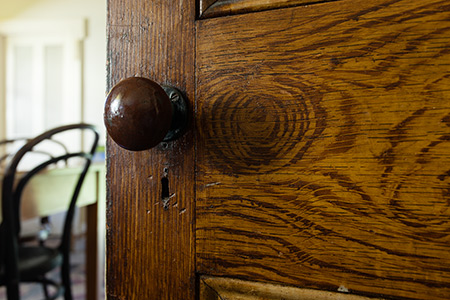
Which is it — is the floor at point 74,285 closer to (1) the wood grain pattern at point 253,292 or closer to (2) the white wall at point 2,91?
(2) the white wall at point 2,91

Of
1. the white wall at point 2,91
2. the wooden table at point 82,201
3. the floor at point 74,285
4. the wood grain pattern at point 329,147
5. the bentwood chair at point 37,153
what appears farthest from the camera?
the white wall at point 2,91

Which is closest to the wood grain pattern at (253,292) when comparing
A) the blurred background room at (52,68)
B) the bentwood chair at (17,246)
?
the bentwood chair at (17,246)

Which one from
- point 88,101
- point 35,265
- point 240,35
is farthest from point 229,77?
point 88,101

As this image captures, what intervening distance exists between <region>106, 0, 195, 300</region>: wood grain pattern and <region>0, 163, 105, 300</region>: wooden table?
0.97 metres

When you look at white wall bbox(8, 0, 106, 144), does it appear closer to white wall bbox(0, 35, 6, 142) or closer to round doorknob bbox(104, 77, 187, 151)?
white wall bbox(0, 35, 6, 142)

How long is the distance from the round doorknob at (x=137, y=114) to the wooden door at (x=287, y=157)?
1.4 inches

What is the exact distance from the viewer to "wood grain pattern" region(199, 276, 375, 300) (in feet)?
0.68

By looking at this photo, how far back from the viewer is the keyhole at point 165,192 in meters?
0.24

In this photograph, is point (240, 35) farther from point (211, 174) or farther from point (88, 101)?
point (88, 101)

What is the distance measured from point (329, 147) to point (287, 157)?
26 mm

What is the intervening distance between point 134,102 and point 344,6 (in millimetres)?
134

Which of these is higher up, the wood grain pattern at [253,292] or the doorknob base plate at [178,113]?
the doorknob base plate at [178,113]

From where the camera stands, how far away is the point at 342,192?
20 cm

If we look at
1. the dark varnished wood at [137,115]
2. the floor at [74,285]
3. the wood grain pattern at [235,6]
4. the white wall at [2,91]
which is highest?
the white wall at [2,91]
